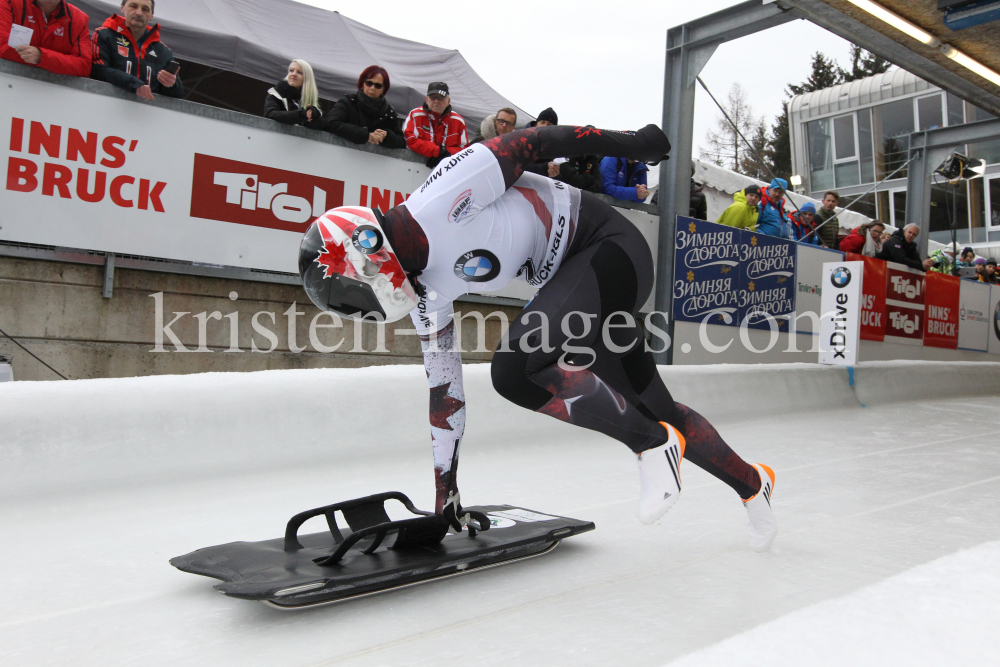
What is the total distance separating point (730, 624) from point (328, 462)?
6.61ft

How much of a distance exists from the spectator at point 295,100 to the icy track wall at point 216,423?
6.00ft

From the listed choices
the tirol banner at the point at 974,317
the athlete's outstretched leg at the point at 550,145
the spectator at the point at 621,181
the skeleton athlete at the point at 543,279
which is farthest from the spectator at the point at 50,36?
the tirol banner at the point at 974,317

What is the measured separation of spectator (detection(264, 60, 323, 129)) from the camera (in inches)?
181

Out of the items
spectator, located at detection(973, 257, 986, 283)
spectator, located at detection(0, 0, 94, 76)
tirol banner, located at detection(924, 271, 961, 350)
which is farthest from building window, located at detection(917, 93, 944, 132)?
spectator, located at detection(0, 0, 94, 76)

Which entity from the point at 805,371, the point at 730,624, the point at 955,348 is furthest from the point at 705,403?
the point at 955,348

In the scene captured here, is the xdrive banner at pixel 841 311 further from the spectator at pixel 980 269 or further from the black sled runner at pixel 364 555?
the spectator at pixel 980 269

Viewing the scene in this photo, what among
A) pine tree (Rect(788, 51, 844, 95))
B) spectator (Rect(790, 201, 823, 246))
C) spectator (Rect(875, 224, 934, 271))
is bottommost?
spectator (Rect(875, 224, 934, 271))

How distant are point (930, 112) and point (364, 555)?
917 inches

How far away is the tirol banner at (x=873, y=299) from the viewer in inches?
310

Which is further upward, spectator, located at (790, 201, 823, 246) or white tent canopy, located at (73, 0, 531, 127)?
white tent canopy, located at (73, 0, 531, 127)

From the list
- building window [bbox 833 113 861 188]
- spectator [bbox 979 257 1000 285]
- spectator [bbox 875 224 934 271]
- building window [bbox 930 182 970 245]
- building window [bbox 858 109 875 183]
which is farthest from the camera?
building window [bbox 833 113 861 188]

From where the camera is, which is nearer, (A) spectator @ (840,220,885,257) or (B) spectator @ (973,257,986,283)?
(A) spectator @ (840,220,885,257)

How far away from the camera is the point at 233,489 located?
9.09ft

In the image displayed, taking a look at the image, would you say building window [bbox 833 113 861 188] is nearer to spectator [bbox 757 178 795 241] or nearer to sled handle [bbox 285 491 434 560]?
spectator [bbox 757 178 795 241]
